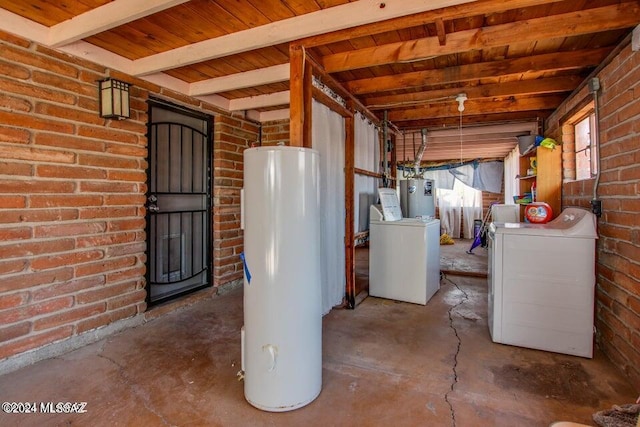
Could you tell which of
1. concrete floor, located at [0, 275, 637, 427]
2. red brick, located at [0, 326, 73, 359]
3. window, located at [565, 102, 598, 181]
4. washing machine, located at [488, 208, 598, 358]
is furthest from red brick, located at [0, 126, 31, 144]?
window, located at [565, 102, 598, 181]

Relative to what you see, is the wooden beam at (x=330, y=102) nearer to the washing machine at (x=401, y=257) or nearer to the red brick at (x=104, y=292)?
the washing machine at (x=401, y=257)

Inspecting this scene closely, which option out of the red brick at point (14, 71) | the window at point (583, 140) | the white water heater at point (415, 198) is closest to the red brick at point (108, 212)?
the red brick at point (14, 71)

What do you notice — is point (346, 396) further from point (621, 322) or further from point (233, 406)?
point (621, 322)

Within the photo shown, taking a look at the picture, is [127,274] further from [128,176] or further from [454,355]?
[454,355]

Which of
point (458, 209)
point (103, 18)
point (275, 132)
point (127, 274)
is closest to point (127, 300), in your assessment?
point (127, 274)

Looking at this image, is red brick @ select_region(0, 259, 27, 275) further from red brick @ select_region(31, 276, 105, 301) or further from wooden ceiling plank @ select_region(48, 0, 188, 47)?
wooden ceiling plank @ select_region(48, 0, 188, 47)

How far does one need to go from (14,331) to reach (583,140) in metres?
5.12

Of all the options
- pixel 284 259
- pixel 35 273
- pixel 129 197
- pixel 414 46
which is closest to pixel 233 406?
pixel 284 259

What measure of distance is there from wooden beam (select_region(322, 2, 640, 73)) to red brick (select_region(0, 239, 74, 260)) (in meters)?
2.45

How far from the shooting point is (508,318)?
2574 millimetres

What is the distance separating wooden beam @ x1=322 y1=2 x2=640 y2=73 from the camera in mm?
2027

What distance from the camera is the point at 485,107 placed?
13.5 feet

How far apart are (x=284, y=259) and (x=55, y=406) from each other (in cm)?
151

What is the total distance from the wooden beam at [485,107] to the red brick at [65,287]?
390cm
